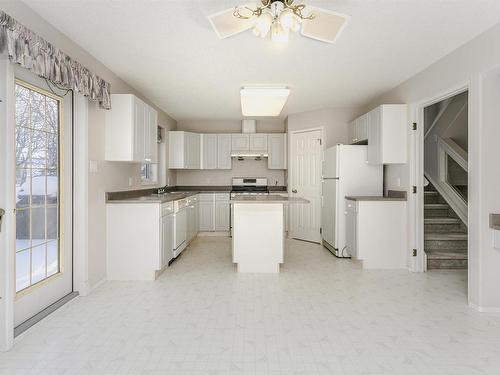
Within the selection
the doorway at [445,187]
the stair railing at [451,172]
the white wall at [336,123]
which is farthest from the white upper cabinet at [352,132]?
the stair railing at [451,172]

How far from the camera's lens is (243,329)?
2.25 meters

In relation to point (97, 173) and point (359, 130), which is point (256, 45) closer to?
point (97, 173)

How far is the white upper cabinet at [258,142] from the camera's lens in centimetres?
630

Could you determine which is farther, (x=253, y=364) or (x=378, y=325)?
(x=378, y=325)

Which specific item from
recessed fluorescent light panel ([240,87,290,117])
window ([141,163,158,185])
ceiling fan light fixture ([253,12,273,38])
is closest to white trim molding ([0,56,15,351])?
ceiling fan light fixture ([253,12,273,38])

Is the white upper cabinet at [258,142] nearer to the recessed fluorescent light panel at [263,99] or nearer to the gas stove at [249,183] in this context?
the gas stove at [249,183]

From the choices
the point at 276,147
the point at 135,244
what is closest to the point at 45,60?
the point at 135,244

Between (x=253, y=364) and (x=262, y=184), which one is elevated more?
(x=262, y=184)

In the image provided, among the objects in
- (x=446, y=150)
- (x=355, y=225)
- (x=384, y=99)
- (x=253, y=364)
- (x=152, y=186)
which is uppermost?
(x=384, y=99)

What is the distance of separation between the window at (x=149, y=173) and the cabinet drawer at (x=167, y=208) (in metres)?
1.00

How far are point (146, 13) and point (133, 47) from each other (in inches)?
25.9

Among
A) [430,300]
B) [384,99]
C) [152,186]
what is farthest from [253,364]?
[384,99]

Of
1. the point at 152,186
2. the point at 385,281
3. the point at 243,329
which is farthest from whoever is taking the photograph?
the point at 152,186

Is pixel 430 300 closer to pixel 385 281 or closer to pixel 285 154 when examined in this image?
pixel 385 281
